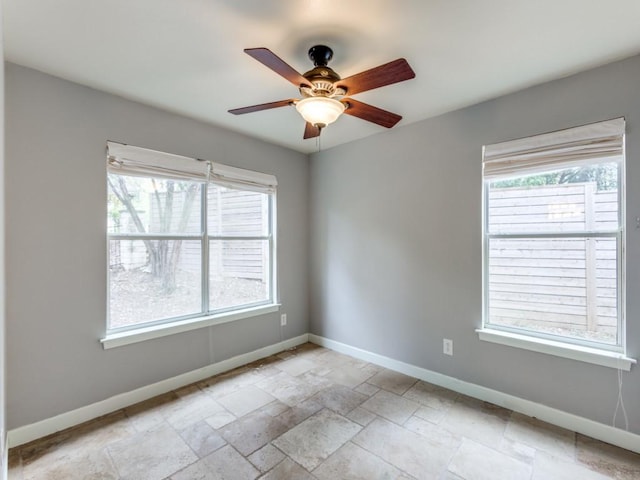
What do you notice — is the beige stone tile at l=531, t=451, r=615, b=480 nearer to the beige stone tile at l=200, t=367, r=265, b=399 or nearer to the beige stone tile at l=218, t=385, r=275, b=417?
the beige stone tile at l=218, t=385, r=275, b=417

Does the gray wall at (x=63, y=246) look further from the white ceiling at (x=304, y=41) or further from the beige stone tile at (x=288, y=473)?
the beige stone tile at (x=288, y=473)

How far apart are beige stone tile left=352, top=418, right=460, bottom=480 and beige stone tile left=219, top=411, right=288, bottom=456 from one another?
571mm

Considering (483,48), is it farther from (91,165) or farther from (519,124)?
(91,165)

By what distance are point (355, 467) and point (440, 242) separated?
6.15ft

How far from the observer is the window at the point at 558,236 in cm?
205

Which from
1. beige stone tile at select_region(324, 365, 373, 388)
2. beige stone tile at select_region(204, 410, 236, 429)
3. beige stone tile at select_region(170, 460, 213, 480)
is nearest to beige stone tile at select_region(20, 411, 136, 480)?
beige stone tile at select_region(170, 460, 213, 480)

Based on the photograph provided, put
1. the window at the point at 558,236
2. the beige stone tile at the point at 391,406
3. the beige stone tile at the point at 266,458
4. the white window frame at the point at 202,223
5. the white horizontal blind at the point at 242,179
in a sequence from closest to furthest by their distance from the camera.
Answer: the beige stone tile at the point at 266,458 < the window at the point at 558,236 < the beige stone tile at the point at 391,406 < the white window frame at the point at 202,223 < the white horizontal blind at the point at 242,179

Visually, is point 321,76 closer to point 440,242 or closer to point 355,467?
point 440,242

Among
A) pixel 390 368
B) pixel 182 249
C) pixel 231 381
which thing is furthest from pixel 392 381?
pixel 182 249

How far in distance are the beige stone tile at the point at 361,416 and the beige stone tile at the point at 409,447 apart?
47 millimetres

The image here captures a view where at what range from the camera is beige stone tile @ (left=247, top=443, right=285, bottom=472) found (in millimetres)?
1818

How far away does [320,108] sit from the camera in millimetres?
1766

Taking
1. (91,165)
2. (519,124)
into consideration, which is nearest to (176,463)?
(91,165)

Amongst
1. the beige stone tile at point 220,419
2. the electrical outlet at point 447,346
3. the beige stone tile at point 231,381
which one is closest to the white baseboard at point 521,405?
the electrical outlet at point 447,346
